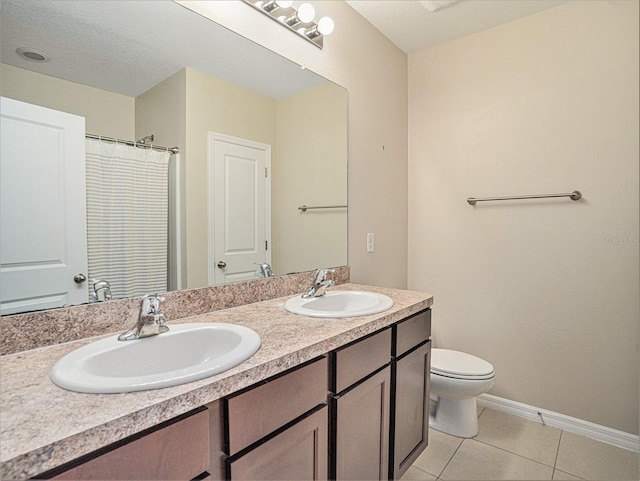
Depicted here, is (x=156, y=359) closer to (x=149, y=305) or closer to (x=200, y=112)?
(x=149, y=305)

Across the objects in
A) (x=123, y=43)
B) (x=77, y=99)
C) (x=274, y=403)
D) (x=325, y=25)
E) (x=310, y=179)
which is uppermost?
(x=325, y=25)

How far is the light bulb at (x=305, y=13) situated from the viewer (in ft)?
4.84

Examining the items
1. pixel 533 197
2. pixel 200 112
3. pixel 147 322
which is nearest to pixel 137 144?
pixel 200 112

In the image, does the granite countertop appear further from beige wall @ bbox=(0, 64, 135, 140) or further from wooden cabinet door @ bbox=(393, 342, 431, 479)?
beige wall @ bbox=(0, 64, 135, 140)

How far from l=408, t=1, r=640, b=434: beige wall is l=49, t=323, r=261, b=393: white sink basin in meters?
1.68

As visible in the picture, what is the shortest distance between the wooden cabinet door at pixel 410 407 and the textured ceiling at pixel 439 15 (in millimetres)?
1736

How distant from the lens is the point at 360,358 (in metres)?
1.12

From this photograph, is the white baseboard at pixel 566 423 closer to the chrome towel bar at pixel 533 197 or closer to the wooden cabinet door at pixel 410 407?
the wooden cabinet door at pixel 410 407

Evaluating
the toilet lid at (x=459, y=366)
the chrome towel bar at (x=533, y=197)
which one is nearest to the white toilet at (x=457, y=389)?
the toilet lid at (x=459, y=366)

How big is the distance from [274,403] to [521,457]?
151 centimetres

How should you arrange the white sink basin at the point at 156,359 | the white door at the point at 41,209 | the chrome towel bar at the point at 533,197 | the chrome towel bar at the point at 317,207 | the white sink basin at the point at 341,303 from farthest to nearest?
the chrome towel bar at the point at 533,197 → the chrome towel bar at the point at 317,207 → the white sink basin at the point at 341,303 → the white door at the point at 41,209 → the white sink basin at the point at 156,359

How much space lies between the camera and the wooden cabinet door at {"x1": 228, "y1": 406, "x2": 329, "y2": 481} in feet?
2.56

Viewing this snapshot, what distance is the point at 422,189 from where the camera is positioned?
2348 millimetres

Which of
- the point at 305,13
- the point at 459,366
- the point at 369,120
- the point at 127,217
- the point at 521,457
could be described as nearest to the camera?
the point at 127,217
